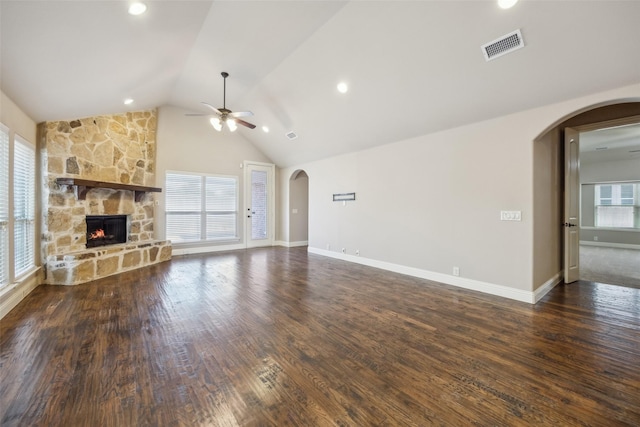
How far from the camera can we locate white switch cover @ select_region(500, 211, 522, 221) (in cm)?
364

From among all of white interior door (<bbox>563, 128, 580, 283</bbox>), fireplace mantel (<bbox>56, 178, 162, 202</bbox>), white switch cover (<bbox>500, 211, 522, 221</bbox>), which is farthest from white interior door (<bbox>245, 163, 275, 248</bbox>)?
white interior door (<bbox>563, 128, 580, 283</bbox>)

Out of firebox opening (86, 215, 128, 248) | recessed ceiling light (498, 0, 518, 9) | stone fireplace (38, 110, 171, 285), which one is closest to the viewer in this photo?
recessed ceiling light (498, 0, 518, 9)

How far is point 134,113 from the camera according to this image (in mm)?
5930

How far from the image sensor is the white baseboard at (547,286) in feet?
11.9

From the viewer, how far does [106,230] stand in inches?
217

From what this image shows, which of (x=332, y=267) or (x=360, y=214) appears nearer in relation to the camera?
(x=332, y=267)

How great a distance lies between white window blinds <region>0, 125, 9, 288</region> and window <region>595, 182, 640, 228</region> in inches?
551

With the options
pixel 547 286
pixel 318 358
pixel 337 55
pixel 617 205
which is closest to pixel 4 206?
pixel 318 358

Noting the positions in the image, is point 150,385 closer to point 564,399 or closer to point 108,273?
point 564,399

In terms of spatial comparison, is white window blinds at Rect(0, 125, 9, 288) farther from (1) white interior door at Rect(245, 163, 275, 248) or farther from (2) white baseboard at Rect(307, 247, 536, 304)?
(2) white baseboard at Rect(307, 247, 536, 304)

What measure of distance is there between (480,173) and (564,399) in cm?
302

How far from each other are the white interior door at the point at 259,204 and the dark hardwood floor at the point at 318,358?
4270mm

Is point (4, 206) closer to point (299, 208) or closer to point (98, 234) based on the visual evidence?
point (98, 234)

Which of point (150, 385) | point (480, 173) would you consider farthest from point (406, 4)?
point (150, 385)
